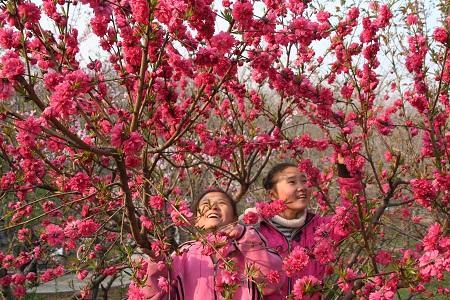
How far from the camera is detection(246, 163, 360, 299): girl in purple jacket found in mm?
3285

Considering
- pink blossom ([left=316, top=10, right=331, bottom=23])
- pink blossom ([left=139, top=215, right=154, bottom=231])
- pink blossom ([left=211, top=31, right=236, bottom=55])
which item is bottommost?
pink blossom ([left=139, top=215, right=154, bottom=231])

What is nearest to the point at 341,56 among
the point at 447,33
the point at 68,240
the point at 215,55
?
the point at 447,33

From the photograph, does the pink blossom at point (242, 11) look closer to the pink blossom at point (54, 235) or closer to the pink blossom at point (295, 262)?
the pink blossom at point (295, 262)

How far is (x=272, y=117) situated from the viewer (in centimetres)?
475

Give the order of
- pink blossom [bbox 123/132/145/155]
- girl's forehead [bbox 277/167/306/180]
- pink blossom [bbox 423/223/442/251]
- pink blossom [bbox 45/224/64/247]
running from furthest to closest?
girl's forehead [bbox 277/167/306/180], pink blossom [bbox 45/224/64/247], pink blossom [bbox 423/223/442/251], pink blossom [bbox 123/132/145/155]

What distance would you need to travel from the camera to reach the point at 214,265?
294 centimetres

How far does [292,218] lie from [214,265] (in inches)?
34.0

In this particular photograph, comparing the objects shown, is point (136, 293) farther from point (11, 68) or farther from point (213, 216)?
point (11, 68)

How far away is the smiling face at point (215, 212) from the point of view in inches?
118

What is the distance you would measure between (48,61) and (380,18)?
2.14 m

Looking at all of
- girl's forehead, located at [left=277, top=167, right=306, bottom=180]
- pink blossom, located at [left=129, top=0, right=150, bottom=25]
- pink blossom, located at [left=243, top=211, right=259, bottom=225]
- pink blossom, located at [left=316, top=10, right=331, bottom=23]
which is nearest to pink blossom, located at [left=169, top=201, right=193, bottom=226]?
pink blossom, located at [left=243, top=211, right=259, bottom=225]

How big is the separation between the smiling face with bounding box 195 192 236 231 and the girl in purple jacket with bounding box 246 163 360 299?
1.07 ft

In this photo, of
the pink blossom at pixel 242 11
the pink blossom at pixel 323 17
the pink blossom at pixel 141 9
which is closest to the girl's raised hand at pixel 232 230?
the pink blossom at pixel 242 11

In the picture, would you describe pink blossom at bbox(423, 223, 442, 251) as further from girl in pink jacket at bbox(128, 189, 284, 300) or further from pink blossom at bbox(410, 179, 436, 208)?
girl in pink jacket at bbox(128, 189, 284, 300)
